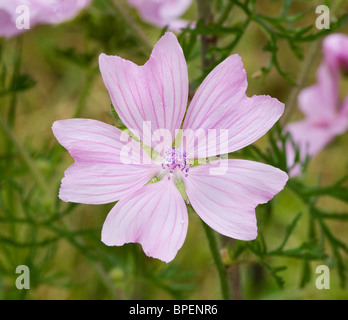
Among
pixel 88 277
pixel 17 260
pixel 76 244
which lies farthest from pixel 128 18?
pixel 88 277

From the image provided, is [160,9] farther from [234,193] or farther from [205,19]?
[234,193]

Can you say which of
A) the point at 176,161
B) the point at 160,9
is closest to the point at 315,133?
the point at 160,9

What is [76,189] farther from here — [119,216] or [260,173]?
[260,173]

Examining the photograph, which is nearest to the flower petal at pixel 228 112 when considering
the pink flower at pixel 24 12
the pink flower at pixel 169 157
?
the pink flower at pixel 169 157

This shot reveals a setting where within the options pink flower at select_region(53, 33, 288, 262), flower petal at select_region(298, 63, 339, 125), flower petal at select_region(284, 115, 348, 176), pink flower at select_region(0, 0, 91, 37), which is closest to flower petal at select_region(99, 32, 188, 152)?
pink flower at select_region(53, 33, 288, 262)

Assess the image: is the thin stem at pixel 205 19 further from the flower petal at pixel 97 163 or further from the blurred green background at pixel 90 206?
the flower petal at pixel 97 163

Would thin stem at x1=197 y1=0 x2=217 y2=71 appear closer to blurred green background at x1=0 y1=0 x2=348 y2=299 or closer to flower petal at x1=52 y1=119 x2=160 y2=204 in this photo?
blurred green background at x1=0 y1=0 x2=348 y2=299

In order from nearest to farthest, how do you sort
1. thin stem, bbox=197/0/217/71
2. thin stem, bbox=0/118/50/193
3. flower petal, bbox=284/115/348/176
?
thin stem, bbox=197/0/217/71 → thin stem, bbox=0/118/50/193 → flower petal, bbox=284/115/348/176
